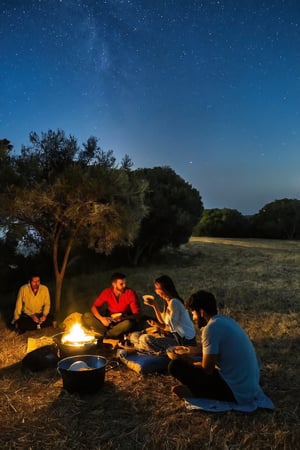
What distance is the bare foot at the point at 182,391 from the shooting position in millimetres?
5016

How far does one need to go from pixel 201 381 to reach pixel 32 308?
5.14 m

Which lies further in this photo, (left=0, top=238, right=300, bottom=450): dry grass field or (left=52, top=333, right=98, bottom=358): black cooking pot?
(left=52, top=333, right=98, bottom=358): black cooking pot

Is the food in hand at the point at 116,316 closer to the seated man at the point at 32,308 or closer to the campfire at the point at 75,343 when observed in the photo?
the campfire at the point at 75,343

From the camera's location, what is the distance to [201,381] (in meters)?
4.83

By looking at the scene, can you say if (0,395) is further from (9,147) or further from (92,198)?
(9,147)

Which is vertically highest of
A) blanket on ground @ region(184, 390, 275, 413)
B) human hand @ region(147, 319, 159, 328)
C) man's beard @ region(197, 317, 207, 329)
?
man's beard @ region(197, 317, 207, 329)

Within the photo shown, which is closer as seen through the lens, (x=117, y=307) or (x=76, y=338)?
(x=76, y=338)

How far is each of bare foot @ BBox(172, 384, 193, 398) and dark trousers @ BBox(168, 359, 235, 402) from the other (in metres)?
0.07

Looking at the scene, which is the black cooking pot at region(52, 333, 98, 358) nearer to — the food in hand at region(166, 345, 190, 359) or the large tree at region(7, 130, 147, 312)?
the food in hand at region(166, 345, 190, 359)

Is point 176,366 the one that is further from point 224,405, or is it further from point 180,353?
point 224,405

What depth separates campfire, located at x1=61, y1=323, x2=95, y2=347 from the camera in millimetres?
6156

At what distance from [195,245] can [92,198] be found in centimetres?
1549

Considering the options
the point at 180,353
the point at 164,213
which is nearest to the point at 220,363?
the point at 180,353

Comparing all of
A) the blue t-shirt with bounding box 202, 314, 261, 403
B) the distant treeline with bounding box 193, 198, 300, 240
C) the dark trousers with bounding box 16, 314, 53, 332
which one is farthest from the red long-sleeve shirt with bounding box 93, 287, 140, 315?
the distant treeline with bounding box 193, 198, 300, 240
